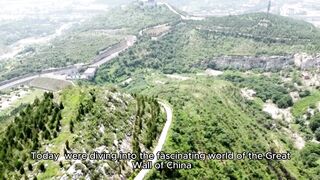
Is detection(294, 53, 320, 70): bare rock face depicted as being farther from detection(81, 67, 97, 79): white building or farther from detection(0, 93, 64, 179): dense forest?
detection(0, 93, 64, 179): dense forest

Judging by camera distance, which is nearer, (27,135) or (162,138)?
(27,135)

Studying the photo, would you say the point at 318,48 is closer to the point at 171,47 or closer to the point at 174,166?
the point at 171,47

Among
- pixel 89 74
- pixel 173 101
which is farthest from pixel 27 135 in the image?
pixel 89 74

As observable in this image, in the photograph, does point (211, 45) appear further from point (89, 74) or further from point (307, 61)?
point (89, 74)

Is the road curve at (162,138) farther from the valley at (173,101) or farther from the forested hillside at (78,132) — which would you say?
the forested hillside at (78,132)

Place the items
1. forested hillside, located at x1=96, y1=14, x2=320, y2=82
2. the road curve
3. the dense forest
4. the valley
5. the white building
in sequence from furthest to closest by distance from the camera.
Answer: forested hillside, located at x1=96, y1=14, x2=320, y2=82 < the white building < the valley < the road curve < the dense forest

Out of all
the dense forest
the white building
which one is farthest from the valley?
the white building

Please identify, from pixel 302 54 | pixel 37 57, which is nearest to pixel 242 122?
pixel 302 54

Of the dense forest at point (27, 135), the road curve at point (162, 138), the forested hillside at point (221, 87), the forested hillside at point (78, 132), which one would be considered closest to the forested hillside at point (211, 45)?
the forested hillside at point (221, 87)
